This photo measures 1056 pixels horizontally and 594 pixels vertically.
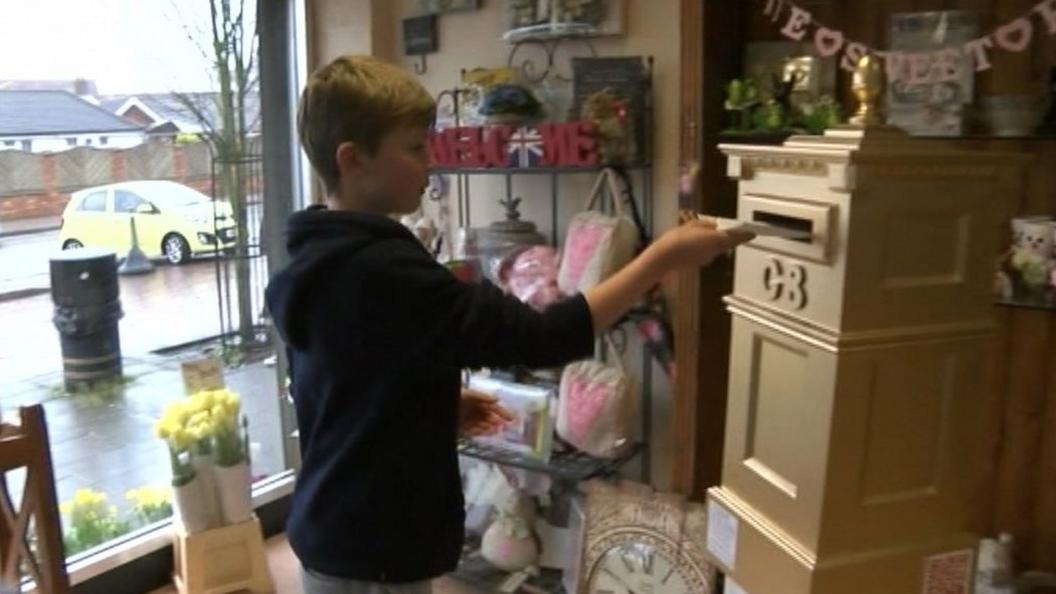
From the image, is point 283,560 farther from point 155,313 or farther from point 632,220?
point 632,220

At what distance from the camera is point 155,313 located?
8.35 feet

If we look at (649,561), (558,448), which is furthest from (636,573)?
(558,448)

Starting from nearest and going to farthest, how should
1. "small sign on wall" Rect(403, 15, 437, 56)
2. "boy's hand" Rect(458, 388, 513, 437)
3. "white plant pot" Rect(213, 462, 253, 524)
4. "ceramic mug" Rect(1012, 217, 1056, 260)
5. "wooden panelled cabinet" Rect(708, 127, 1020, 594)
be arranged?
"wooden panelled cabinet" Rect(708, 127, 1020, 594)
"boy's hand" Rect(458, 388, 513, 437)
"ceramic mug" Rect(1012, 217, 1056, 260)
"white plant pot" Rect(213, 462, 253, 524)
"small sign on wall" Rect(403, 15, 437, 56)

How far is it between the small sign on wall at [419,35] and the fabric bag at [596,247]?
685 mm

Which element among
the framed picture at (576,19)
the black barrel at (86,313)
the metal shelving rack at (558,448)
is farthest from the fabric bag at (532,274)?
the black barrel at (86,313)

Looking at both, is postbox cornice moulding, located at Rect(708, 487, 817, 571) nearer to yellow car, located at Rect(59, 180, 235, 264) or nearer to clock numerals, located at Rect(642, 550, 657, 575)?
clock numerals, located at Rect(642, 550, 657, 575)

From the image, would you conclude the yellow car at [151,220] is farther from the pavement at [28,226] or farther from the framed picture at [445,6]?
the framed picture at [445,6]

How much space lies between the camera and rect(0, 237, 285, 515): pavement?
2.23 meters

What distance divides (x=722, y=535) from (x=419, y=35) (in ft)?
5.66

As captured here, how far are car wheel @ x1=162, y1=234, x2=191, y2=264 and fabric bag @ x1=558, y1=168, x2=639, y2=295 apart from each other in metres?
1.16

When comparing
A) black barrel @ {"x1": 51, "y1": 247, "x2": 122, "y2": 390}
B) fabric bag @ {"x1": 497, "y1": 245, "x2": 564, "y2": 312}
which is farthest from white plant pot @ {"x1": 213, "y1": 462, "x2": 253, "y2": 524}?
fabric bag @ {"x1": 497, "y1": 245, "x2": 564, "y2": 312}

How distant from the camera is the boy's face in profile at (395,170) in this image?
3.72ft

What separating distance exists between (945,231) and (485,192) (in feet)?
5.12

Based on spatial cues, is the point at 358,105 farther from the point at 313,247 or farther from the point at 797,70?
the point at 797,70
